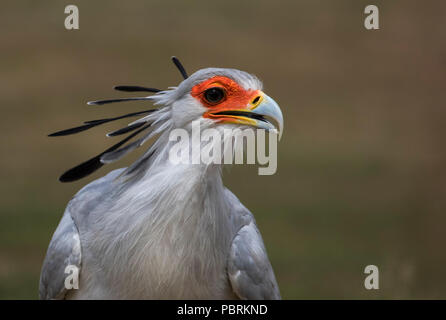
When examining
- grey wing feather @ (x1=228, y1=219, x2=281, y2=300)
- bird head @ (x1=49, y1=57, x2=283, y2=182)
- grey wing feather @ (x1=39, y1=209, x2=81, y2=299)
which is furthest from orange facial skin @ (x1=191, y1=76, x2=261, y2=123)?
grey wing feather @ (x1=39, y1=209, x2=81, y2=299)

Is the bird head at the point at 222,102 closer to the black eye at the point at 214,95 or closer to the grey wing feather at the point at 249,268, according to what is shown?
the black eye at the point at 214,95

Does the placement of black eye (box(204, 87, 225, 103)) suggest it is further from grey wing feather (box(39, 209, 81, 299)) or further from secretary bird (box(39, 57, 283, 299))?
grey wing feather (box(39, 209, 81, 299))

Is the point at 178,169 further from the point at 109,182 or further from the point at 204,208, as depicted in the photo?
the point at 109,182

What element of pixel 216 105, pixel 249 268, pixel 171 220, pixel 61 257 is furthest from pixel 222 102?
pixel 61 257

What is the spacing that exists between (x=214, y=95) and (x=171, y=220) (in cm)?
40

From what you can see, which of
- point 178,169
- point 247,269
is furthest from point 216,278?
point 178,169

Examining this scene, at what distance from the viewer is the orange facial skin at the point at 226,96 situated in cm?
194

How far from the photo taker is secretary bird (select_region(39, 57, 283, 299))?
1943 millimetres

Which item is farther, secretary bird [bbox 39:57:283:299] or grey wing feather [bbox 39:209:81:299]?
grey wing feather [bbox 39:209:81:299]

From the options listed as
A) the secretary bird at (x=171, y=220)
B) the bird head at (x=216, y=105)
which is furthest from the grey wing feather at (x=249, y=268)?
the bird head at (x=216, y=105)

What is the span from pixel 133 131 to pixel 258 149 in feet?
1.42

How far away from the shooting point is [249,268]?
2109mm

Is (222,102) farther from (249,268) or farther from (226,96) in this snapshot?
(249,268)

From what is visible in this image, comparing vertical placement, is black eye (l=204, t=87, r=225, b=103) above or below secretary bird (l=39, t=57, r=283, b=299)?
above
